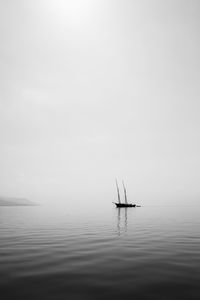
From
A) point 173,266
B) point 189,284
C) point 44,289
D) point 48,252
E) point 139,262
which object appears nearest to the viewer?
point 44,289

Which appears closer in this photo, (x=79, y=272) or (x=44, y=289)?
(x=44, y=289)

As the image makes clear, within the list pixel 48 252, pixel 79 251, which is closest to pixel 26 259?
pixel 48 252

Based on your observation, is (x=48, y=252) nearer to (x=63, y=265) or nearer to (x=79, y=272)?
(x=63, y=265)

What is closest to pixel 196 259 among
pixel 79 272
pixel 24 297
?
pixel 79 272

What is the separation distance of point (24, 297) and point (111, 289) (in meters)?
3.65

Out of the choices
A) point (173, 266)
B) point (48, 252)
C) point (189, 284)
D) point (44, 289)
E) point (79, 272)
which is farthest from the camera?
point (48, 252)

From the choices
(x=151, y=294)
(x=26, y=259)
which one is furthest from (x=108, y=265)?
(x=26, y=259)

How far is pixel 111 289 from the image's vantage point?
8.62 metres

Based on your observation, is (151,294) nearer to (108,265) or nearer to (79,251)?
(108,265)

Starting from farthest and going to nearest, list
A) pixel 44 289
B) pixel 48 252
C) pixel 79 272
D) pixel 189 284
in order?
pixel 48 252 < pixel 79 272 < pixel 189 284 < pixel 44 289

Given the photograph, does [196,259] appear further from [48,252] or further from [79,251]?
[48,252]

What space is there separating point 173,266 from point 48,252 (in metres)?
→ 9.72

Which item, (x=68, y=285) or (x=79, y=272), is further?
(x=79, y=272)

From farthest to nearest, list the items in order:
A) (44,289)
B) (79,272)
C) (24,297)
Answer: (79,272) → (44,289) → (24,297)
